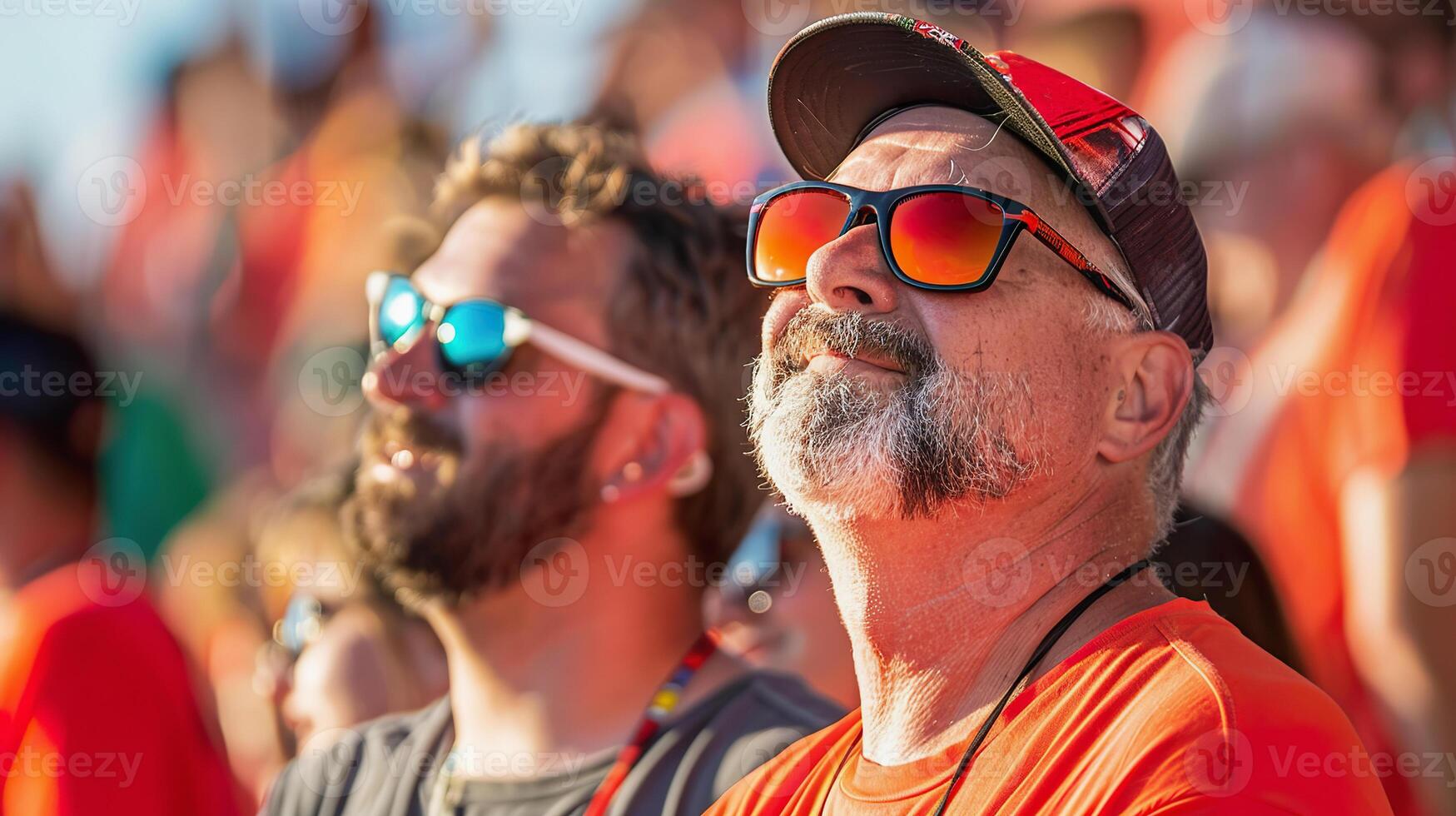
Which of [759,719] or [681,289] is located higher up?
[681,289]

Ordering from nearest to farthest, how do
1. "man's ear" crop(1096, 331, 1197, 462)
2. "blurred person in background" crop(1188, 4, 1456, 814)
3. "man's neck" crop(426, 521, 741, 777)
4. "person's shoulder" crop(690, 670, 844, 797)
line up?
1. "man's ear" crop(1096, 331, 1197, 462)
2. "person's shoulder" crop(690, 670, 844, 797)
3. "blurred person in background" crop(1188, 4, 1456, 814)
4. "man's neck" crop(426, 521, 741, 777)

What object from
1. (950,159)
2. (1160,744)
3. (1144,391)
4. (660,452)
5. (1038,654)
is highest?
(950,159)

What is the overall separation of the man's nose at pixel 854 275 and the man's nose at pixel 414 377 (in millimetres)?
1320

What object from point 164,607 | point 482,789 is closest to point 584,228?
point 482,789

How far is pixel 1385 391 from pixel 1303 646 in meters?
0.57

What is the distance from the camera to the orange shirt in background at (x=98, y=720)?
11.3ft

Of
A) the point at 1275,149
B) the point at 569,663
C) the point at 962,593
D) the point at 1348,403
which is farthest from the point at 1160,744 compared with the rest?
the point at 1275,149

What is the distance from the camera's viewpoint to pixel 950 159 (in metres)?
2.07

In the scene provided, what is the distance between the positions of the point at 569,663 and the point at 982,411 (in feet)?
4.70

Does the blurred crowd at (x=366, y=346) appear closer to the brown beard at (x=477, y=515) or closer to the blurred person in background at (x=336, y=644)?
the blurred person in background at (x=336, y=644)

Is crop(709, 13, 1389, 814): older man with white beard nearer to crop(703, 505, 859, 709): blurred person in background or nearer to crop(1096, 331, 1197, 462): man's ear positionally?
crop(1096, 331, 1197, 462): man's ear

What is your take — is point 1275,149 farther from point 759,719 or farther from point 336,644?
point 336,644

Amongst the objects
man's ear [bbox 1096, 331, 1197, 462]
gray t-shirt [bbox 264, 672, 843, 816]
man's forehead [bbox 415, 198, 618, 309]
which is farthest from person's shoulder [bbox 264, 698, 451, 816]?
man's ear [bbox 1096, 331, 1197, 462]

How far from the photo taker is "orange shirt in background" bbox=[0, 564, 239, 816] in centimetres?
346
